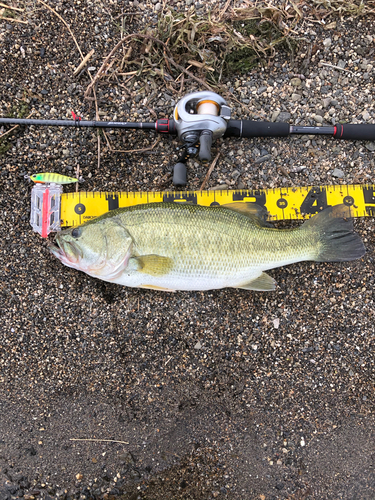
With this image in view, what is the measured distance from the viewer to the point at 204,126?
2725 millimetres

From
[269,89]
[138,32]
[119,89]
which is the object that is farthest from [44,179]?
[269,89]

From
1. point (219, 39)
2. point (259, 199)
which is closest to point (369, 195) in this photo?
point (259, 199)

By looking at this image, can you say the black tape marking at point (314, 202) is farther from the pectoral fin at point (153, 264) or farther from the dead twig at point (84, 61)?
the dead twig at point (84, 61)

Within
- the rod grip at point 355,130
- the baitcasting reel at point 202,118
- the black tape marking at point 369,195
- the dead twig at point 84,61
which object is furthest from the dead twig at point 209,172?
the dead twig at point 84,61

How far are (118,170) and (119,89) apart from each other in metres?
0.87

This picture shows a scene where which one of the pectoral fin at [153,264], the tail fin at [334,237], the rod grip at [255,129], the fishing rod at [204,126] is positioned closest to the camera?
the pectoral fin at [153,264]

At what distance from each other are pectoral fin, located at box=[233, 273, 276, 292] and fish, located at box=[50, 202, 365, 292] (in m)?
0.02

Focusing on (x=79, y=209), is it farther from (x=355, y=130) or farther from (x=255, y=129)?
(x=355, y=130)

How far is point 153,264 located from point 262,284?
41.9 inches

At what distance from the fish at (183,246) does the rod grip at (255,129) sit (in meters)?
0.81

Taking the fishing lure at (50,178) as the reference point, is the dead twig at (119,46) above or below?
above

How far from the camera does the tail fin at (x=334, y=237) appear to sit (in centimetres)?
283

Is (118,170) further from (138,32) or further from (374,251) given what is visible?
(374,251)

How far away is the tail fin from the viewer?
9.30ft
